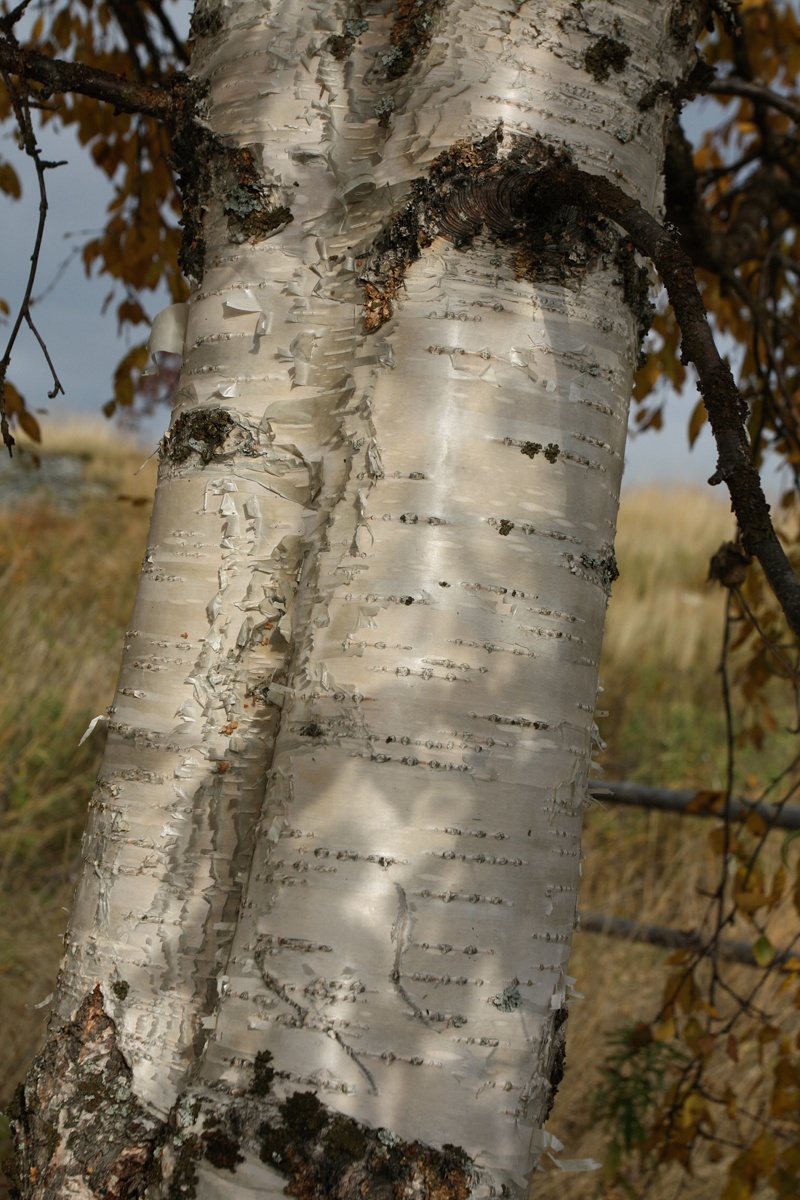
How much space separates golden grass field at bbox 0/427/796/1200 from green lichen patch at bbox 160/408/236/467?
1.93ft

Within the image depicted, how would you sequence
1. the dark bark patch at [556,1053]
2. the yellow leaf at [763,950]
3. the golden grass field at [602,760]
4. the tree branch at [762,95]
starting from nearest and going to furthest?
the dark bark patch at [556,1053] < the yellow leaf at [763,950] < the tree branch at [762,95] < the golden grass field at [602,760]

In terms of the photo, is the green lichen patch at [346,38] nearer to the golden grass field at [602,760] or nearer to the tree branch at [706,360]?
the tree branch at [706,360]

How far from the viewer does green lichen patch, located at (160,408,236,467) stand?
40.1 inches

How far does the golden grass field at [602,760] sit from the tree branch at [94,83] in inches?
39.3

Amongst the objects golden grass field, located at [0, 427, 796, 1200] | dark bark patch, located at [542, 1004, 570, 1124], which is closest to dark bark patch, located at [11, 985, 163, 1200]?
golden grass field, located at [0, 427, 796, 1200]

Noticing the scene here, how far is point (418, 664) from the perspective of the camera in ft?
2.83

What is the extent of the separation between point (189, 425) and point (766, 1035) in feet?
5.31

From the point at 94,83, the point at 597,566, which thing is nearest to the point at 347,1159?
the point at 597,566

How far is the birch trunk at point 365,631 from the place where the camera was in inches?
32.3

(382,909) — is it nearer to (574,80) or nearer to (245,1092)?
(245,1092)

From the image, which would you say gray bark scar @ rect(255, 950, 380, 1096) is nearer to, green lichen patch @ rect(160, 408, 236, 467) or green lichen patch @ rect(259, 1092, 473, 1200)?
green lichen patch @ rect(259, 1092, 473, 1200)

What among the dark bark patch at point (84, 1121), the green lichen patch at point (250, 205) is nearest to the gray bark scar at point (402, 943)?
the dark bark patch at point (84, 1121)

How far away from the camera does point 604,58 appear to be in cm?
101

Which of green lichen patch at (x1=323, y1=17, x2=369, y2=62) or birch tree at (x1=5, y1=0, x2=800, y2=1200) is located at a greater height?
green lichen patch at (x1=323, y1=17, x2=369, y2=62)
